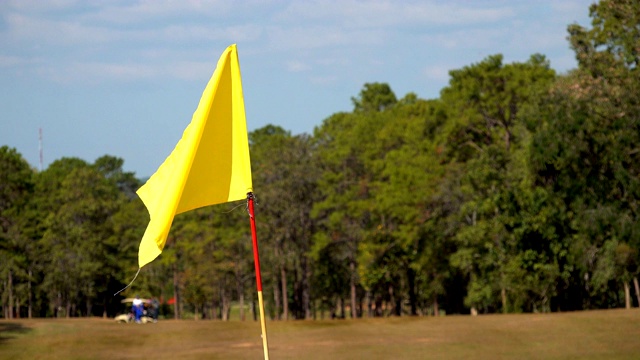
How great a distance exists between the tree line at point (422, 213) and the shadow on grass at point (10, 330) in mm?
28929

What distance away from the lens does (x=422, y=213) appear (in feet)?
242

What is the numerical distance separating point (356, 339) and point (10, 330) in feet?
37.4

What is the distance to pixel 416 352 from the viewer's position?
2653 cm

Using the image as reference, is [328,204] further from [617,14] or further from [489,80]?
[617,14]

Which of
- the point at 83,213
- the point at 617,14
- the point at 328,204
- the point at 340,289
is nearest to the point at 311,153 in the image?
the point at 328,204

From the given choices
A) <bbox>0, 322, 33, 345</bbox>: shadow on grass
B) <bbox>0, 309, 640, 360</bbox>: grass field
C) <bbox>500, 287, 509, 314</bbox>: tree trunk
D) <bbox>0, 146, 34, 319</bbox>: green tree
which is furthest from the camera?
<bbox>0, 146, 34, 319</bbox>: green tree

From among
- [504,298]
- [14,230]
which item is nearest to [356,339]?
[504,298]

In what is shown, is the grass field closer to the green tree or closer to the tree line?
the tree line

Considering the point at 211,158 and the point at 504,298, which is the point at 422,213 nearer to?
the point at 504,298

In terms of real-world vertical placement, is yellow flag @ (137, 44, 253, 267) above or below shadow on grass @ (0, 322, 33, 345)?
above

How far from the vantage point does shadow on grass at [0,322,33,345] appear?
104 feet

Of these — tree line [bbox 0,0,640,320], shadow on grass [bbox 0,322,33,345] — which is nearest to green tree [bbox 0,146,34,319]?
tree line [bbox 0,0,640,320]

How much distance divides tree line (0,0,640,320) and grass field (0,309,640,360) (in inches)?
759

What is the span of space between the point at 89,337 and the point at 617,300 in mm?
47469
